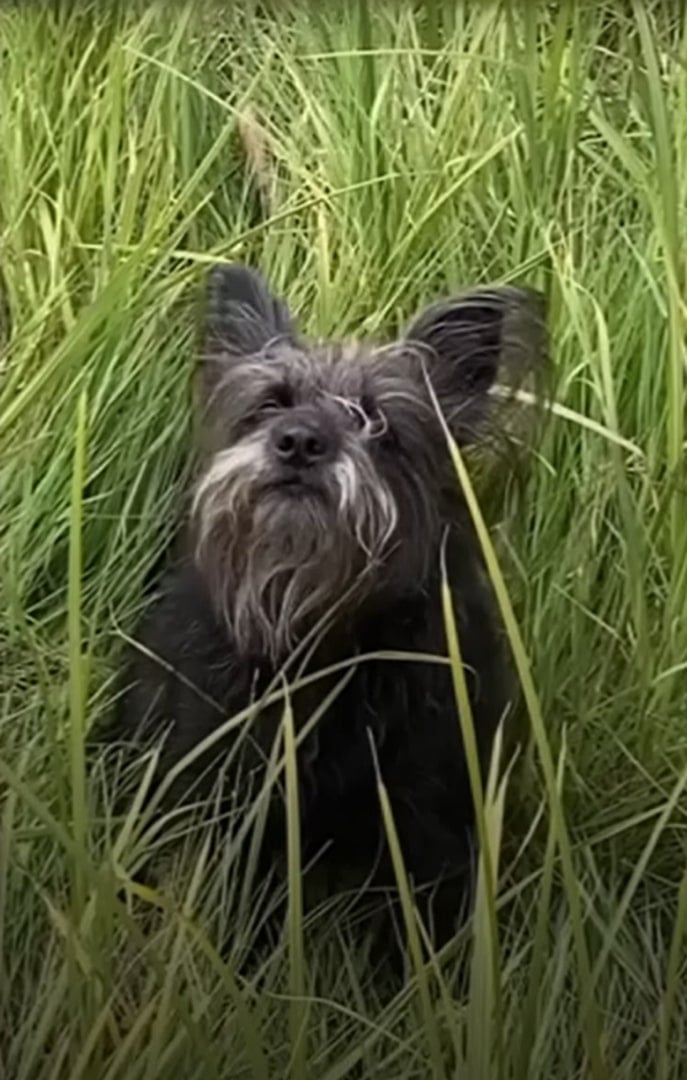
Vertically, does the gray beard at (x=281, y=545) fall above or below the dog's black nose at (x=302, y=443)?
below

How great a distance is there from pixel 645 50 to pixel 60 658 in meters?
0.40

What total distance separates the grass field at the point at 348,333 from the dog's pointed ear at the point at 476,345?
1 centimetres

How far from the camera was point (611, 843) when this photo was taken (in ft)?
2.99

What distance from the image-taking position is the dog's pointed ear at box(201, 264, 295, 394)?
0.93m

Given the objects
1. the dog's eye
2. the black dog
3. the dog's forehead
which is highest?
the dog's forehead

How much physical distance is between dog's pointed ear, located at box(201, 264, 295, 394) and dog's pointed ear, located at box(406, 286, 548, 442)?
0.06m

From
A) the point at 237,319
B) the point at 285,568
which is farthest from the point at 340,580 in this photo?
the point at 237,319

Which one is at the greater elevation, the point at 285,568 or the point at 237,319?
the point at 237,319

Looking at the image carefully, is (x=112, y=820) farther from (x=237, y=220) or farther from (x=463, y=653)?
(x=237, y=220)

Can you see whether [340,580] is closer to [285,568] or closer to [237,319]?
[285,568]

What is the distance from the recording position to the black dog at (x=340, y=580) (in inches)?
36.1

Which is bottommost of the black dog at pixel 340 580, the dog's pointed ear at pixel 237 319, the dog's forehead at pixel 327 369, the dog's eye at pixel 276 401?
the black dog at pixel 340 580

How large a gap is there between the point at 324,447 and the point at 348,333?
62 millimetres

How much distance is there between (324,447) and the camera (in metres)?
0.91
